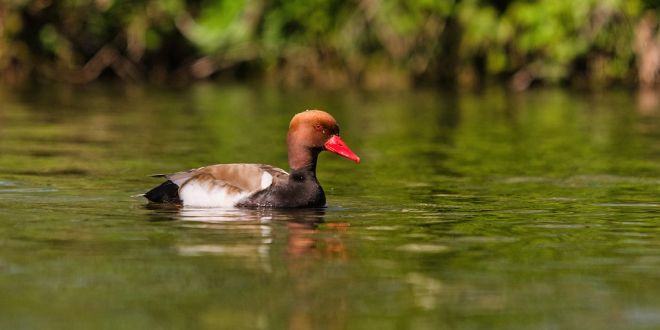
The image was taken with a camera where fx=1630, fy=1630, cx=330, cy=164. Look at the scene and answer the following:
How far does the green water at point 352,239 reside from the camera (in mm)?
7816

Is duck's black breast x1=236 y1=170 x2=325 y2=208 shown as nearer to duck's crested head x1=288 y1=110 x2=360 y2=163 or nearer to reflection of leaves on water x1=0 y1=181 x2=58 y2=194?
duck's crested head x1=288 y1=110 x2=360 y2=163

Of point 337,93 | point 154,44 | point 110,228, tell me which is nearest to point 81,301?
point 110,228

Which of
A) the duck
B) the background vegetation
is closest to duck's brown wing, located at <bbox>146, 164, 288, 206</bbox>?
the duck

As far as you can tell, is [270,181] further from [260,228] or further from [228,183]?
[260,228]

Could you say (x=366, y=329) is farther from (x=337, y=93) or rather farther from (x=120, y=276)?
(x=337, y=93)

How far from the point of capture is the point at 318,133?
1220 cm

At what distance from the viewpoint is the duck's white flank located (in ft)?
39.4

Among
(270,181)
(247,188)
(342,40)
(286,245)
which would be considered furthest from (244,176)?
(342,40)

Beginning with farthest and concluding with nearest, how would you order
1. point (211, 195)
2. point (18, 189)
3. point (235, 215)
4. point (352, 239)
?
point (18, 189) → point (211, 195) → point (235, 215) → point (352, 239)

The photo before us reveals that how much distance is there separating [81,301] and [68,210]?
13.1 ft

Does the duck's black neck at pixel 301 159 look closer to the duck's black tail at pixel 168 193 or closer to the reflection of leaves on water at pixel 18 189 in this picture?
the duck's black tail at pixel 168 193

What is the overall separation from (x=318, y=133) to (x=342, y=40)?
25749mm

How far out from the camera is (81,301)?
8.02 m

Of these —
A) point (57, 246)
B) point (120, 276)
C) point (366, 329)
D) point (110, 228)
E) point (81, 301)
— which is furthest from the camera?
point (110, 228)
